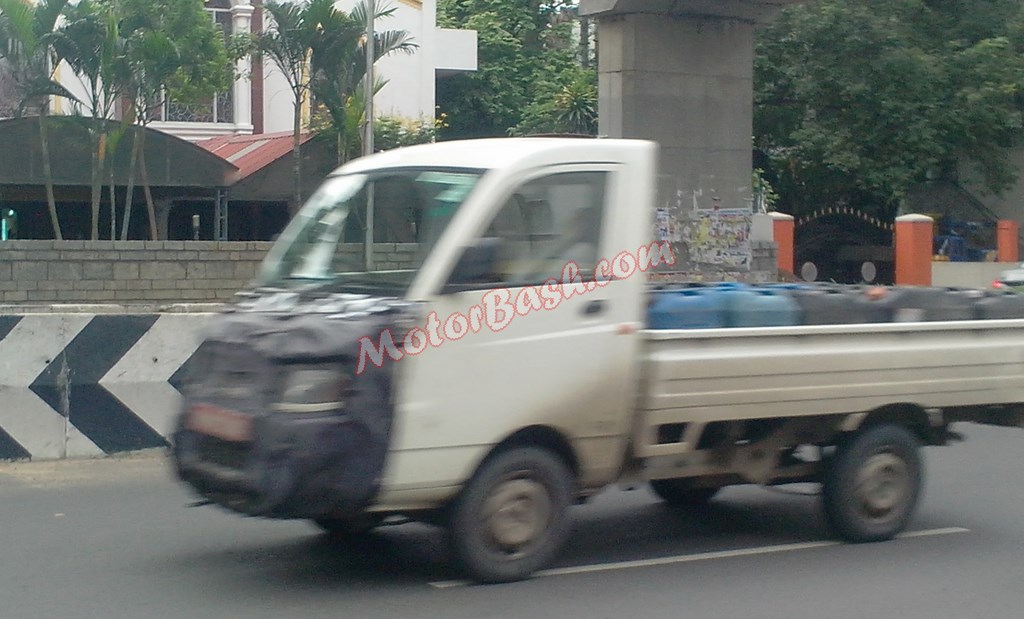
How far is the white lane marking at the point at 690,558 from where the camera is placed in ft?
21.7

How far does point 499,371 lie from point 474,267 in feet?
1.70

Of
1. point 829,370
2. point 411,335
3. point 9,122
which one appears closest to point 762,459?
point 829,370

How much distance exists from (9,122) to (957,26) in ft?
72.4

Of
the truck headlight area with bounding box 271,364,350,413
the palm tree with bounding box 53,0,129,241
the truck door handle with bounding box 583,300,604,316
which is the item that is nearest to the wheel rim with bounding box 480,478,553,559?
the truck door handle with bounding box 583,300,604,316

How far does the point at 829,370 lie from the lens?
23.3 feet

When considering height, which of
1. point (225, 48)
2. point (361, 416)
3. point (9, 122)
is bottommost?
point (361, 416)


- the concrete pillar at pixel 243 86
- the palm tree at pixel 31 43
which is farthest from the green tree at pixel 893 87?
the palm tree at pixel 31 43

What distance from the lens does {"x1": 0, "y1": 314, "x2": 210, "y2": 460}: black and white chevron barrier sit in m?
9.45

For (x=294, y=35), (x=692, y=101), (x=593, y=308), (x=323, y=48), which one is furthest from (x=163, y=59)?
(x=593, y=308)

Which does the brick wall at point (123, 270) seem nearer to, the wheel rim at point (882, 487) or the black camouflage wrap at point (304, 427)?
the black camouflage wrap at point (304, 427)

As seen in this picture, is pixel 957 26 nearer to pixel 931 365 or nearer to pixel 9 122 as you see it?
pixel 9 122

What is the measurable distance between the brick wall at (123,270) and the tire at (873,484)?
1119cm

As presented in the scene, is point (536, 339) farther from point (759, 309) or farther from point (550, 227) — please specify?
point (759, 309)

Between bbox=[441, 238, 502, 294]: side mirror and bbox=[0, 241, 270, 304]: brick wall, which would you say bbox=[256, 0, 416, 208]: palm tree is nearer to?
bbox=[0, 241, 270, 304]: brick wall
